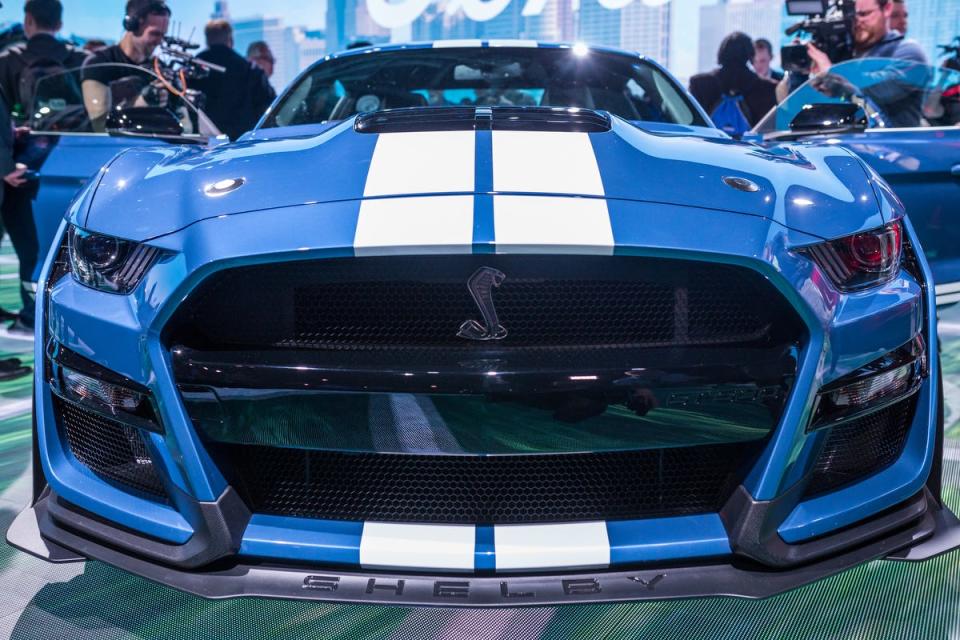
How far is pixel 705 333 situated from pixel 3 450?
6.84 ft

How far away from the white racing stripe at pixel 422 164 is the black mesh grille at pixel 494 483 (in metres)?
0.42

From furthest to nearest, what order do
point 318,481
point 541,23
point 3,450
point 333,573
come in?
1. point 541,23
2. point 3,450
3. point 318,481
4. point 333,573

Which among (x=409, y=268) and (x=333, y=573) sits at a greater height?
(x=409, y=268)

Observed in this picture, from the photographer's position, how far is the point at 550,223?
122 cm

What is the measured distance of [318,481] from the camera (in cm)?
133

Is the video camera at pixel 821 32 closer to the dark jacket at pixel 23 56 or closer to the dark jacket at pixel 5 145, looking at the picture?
the dark jacket at pixel 5 145

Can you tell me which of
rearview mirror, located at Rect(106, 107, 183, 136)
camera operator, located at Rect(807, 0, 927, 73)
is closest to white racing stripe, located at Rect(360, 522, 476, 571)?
rearview mirror, located at Rect(106, 107, 183, 136)

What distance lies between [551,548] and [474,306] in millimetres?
374

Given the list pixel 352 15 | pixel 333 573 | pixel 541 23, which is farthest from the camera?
pixel 352 15

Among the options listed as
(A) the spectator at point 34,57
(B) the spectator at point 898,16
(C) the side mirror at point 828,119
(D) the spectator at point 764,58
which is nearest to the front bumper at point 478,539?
(C) the side mirror at point 828,119

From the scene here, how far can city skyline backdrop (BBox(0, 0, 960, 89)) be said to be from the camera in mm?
7164

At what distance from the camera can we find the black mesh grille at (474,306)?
4.15 ft

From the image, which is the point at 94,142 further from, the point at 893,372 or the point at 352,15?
the point at 352,15

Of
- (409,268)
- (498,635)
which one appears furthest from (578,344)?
(498,635)
